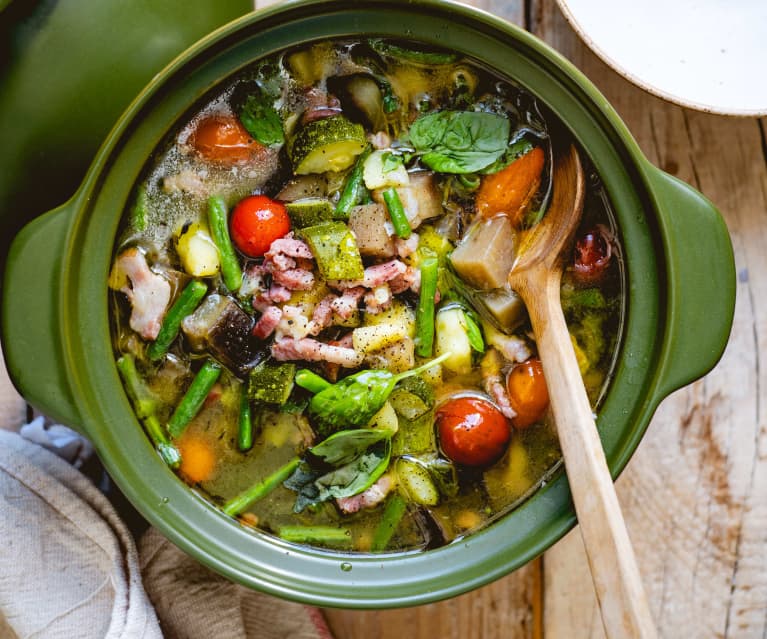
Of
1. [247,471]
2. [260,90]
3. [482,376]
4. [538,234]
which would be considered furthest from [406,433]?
[260,90]

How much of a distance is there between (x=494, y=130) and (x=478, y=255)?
27cm

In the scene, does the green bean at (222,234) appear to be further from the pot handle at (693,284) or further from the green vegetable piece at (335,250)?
the pot handle at (693,284)

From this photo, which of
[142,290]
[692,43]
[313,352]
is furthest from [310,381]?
[692,43]

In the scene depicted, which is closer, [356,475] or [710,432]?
[356,475]

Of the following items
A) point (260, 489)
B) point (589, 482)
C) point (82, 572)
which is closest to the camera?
point (589, 482)

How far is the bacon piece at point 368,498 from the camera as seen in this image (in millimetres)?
1894

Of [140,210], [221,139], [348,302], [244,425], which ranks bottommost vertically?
[244,425]

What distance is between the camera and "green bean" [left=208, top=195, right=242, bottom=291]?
1.86 meters

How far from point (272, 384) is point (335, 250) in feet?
1.06

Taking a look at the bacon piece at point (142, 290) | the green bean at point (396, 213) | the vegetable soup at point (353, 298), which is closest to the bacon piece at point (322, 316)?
the vegetable soup at point (353, 298)

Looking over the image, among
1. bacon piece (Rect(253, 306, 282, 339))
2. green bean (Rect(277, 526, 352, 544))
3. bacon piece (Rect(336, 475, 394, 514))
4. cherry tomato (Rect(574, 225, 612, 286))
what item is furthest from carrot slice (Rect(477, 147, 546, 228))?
green bean (Rect(277, 526, 352, 544))

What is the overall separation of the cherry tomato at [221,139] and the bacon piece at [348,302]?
0.38 metres

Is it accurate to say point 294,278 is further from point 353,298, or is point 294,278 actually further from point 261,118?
point 261,118

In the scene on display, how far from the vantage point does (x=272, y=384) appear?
1.85 m
